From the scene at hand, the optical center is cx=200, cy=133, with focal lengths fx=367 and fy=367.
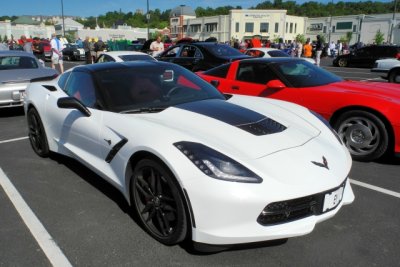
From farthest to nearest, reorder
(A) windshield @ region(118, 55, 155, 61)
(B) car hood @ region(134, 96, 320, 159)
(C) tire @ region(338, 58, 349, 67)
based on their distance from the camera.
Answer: (C) tire @ region(338, 58, 349, 67) < (A) windshield @ region(118, 55, 155, 61) < (B) car hood @ region(134, 96, 320, 159)

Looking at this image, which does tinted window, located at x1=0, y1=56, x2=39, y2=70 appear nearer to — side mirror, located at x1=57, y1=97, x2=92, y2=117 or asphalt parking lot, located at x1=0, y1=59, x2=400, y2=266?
asphalt parking lot, located at x1=0, y1=59, x2=400, y2=266

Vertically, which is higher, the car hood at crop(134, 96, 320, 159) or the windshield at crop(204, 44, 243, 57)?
the windshield at crop(204, 44, 243, 57)

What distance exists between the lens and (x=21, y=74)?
24.8 feet

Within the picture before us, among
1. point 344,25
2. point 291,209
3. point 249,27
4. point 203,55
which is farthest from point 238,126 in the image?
point 249,27

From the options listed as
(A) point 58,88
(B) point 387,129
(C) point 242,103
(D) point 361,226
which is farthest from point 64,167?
(B) point 387,129

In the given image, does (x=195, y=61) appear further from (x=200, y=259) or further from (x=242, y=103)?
(x=200, y=259)

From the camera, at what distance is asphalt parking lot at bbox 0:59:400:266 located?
2.56m

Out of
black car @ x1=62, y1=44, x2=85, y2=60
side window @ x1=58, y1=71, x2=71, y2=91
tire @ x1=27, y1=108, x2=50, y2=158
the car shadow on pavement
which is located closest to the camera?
side window @ x1=58, y1=71, x2=71, y2=91

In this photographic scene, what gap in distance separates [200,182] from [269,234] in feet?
1.80

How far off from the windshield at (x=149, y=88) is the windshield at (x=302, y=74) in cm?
188

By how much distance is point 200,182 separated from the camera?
2326 mm

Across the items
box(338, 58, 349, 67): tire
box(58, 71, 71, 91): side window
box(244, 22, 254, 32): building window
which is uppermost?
box(244, 22, 254, 32): building window

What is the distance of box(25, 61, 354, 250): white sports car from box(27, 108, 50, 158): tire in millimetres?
641

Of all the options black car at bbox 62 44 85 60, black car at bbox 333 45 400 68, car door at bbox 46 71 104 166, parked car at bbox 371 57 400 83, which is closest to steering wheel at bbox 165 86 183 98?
car door at bbox 46 71 104 166
